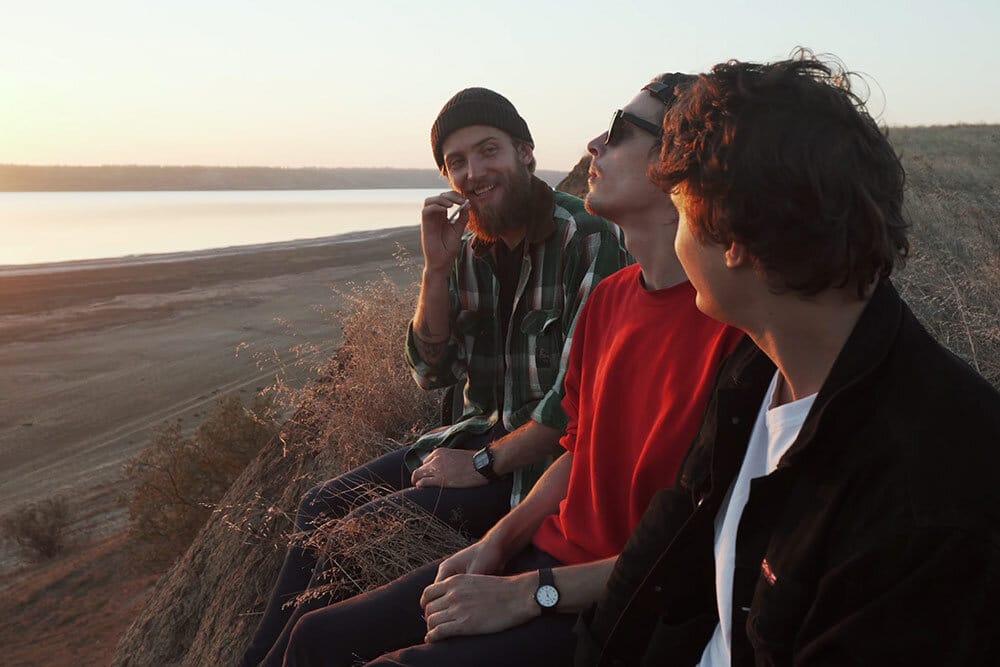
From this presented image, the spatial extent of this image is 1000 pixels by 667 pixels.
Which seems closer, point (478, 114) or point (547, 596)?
point (547, 596)

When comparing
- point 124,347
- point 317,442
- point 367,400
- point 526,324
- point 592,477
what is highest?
point 526,324

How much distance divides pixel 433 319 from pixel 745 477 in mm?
2080

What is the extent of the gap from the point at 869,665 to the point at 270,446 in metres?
5.51

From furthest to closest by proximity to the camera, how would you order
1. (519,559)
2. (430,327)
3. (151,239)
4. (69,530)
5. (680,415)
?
(151,239) → (69,530) → (430,327) → (519,559) → (680,415)

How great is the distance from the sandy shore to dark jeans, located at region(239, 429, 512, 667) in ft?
10.0

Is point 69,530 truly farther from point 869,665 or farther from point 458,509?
point 869,665

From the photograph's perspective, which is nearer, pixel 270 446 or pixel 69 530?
pixel 270 446

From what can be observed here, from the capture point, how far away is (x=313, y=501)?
3139mm

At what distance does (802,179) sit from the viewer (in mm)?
1212

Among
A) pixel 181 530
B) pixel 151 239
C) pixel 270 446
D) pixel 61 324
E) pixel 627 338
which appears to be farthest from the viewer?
pixel 151 239

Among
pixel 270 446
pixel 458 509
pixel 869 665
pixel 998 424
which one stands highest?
pixel 998 424

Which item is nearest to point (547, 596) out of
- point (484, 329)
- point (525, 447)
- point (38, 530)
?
point (525, 447)

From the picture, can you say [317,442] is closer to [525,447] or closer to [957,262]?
[525,447]

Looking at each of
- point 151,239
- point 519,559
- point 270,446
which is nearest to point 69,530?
point 270,446
